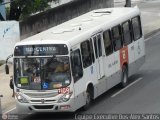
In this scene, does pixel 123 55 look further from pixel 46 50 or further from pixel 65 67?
pixel 46 50

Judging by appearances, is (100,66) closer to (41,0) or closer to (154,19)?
(41,0)

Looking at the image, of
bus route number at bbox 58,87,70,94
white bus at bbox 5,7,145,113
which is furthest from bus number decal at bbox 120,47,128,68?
bus route number at bbox 58,87,70,94

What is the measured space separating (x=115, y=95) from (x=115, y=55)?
1516 mm

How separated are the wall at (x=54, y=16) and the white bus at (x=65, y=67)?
9.25m

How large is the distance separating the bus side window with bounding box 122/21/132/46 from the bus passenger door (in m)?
2.48

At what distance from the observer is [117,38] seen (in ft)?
82.4

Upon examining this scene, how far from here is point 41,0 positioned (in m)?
34.2

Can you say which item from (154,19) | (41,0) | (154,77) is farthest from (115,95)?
(154,19)

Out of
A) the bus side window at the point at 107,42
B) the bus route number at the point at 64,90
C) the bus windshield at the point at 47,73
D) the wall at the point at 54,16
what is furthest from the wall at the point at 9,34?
the bus route number at the point at 64,90

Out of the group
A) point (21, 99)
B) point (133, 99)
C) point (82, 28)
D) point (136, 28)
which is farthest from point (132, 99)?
point (136, 28)

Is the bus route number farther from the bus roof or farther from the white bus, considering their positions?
the bus roof

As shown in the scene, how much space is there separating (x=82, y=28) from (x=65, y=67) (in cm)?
254

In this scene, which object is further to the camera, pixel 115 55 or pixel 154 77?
pixel 154 77

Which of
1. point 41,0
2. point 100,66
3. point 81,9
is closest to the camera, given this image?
point 100,66
